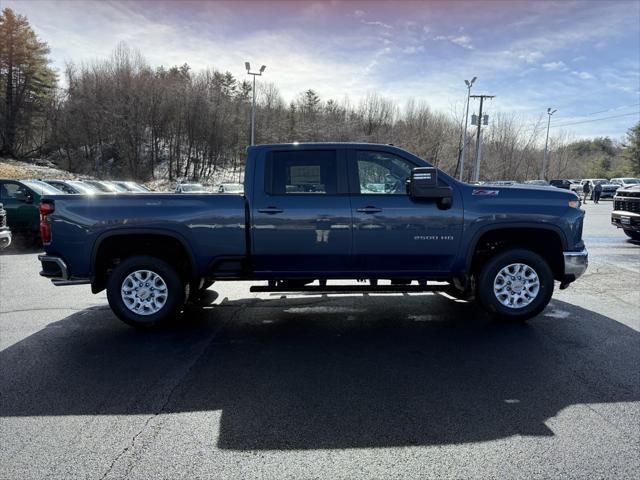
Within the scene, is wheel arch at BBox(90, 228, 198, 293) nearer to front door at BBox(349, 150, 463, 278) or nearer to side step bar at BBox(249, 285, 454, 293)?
side step bar at BBox(249, 285, 454, 293)

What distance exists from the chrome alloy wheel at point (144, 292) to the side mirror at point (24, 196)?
349 inches

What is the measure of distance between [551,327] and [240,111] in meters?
58.0

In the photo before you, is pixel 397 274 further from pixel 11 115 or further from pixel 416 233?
pixel 11 115

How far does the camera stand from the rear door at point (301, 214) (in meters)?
4.91

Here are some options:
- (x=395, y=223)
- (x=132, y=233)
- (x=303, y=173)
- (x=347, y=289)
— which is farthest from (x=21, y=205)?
(x=395, y=223)

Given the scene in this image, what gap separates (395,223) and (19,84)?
60.3 metres

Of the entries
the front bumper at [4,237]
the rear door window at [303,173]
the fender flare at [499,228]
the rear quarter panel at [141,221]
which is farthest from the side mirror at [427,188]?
the front bumper at [4,237]

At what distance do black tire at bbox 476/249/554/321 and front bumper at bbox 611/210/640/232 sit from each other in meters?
8.48

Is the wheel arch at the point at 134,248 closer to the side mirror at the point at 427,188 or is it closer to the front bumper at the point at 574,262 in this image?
the side mirror at the point at 427,188

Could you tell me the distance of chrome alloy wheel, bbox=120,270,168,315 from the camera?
16.5ft

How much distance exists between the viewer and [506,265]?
5172 mm

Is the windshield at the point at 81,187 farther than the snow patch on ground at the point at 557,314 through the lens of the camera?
Yes

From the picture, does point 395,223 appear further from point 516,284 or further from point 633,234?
point 633,234

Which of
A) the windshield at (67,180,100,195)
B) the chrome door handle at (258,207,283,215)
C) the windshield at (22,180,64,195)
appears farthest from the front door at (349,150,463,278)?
the windshield at (67,180,100,195)
